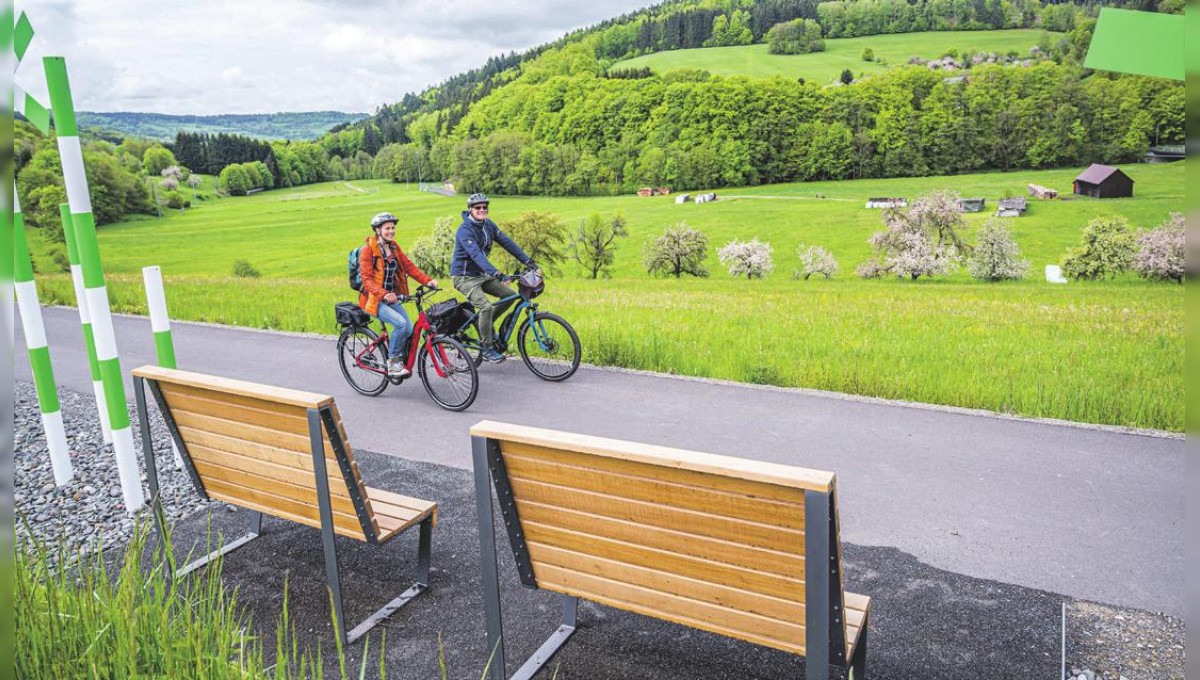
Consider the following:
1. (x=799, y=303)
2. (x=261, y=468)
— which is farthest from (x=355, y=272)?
(x=799, y=303)

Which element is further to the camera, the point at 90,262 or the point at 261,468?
the point at 90,262

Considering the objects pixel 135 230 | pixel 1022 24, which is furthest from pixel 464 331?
pixel 1022 24

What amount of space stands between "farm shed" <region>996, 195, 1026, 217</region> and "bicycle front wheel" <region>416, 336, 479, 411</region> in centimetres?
2602

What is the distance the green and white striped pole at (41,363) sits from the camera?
5.10 meters

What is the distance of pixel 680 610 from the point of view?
8.47ft

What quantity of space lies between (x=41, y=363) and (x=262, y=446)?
2882mm

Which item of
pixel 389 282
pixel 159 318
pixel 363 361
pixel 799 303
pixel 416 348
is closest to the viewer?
pixel 159 318

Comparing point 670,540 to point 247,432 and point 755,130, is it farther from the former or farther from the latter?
point 755,130

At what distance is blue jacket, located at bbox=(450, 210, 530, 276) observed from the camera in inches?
298

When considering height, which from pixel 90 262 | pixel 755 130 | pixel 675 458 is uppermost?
pixel 755 130

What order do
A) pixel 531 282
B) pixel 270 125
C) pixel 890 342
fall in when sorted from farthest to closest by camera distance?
pixel 270 125 → pixel 890 342 → pixel 531 282

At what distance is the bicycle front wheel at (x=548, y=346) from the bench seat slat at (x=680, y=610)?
4.94m

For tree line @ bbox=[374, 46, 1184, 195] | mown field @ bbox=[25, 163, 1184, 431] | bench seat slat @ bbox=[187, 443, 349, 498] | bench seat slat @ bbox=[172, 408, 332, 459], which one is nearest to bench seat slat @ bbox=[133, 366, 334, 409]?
bench seat slat @ bbox=[172, 408, 332, 459]

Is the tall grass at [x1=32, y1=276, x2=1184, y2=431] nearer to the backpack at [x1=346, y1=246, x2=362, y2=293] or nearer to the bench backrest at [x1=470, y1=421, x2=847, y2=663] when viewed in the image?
the backpack at [x1=346, y1=246, x2=362, y2=293]
